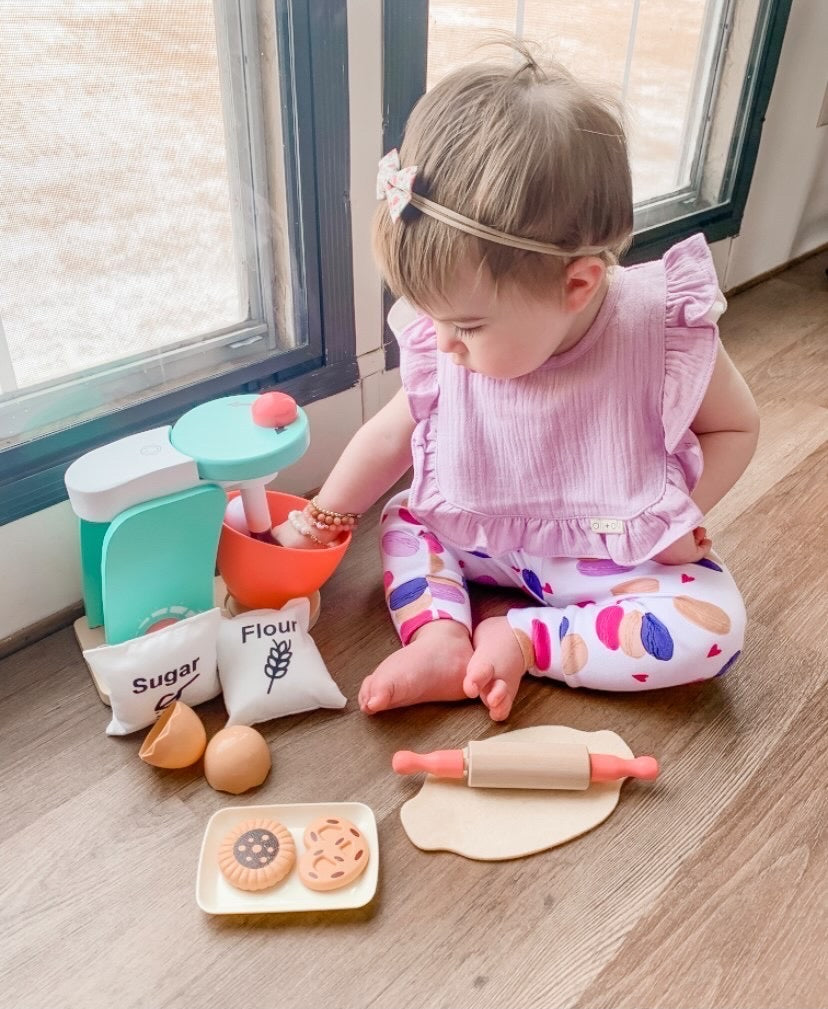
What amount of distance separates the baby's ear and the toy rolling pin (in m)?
0.36

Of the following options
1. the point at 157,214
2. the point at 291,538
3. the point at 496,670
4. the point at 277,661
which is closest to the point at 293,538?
the point at 291,538

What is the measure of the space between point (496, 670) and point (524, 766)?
0.10 metres

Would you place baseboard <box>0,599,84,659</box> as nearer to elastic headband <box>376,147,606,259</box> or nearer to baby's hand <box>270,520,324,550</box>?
baby's hand <box>270,520,324,550</box>

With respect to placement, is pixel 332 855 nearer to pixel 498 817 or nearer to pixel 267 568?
pixel 498 817

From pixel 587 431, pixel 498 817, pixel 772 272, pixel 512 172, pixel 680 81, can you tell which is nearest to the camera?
pixel 512 172

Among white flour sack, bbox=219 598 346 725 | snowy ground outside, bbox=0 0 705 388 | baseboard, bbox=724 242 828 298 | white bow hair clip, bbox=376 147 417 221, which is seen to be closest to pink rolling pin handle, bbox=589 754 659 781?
white flour sack, bbox=219 598 346 725

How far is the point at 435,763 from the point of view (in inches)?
28.1

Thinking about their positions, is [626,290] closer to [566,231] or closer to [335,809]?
[566,231]

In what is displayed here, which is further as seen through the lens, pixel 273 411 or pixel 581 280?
pixel 273 411

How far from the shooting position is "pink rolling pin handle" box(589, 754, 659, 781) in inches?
28.2

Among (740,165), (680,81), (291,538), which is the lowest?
(291,538)

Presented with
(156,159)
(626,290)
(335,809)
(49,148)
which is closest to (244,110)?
(156,159)

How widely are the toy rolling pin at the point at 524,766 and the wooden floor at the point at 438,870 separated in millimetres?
27

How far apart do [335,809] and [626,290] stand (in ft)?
1.65
